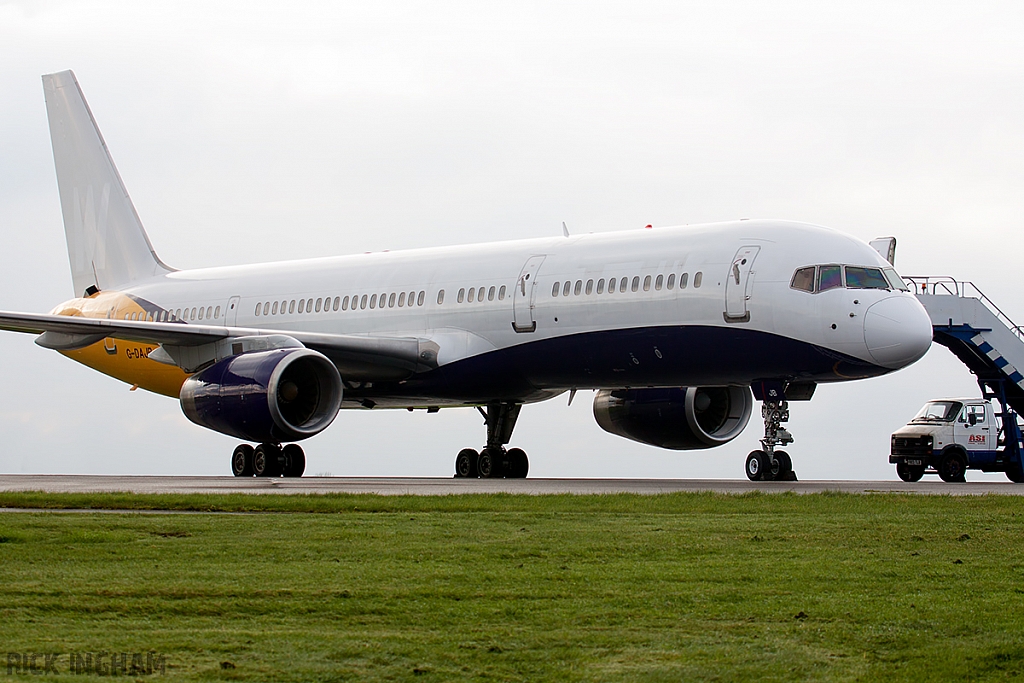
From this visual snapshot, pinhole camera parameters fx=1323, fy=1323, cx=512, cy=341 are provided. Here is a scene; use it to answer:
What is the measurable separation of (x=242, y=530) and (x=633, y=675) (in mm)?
5795

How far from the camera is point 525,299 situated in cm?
2341

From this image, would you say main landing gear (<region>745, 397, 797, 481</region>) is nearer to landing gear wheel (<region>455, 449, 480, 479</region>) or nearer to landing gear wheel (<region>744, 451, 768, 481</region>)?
landing gear wheel (<region>744, 451, 768, 481</region>)

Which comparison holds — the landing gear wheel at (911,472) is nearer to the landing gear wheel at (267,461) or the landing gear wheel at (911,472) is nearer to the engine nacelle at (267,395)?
the engine nacelle at (267,395)

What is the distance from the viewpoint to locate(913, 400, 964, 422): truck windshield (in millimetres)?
27469

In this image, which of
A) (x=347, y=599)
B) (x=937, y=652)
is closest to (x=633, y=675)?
(x=937, y=652)

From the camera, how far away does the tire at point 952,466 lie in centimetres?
2703

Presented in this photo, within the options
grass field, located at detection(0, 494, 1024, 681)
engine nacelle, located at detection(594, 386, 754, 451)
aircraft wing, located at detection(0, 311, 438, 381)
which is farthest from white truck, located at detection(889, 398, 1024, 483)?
grass field, located at detection(0, 494, 1024, 681)

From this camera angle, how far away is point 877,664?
6.29 m

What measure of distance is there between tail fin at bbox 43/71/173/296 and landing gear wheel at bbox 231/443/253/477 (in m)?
10.4

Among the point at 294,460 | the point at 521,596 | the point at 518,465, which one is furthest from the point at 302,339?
the point at 521,596

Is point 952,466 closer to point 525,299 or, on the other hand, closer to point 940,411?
point 940,411

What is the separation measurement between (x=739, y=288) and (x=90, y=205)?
20159 mm

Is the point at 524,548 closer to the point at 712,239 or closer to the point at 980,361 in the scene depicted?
the point at 712,239

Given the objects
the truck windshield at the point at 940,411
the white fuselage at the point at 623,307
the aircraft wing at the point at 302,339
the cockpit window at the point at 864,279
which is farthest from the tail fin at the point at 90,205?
the cockpit window at the point at 864,279
